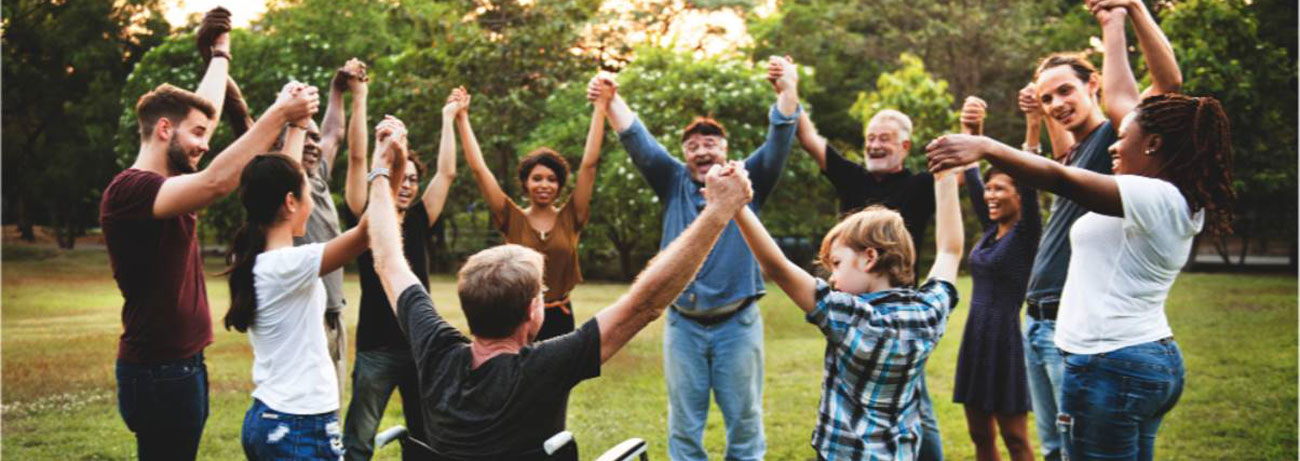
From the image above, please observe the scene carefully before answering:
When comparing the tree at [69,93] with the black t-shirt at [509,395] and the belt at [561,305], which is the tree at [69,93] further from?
the black t-shirt at [509,395]

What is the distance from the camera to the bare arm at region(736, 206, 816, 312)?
2.69 meters

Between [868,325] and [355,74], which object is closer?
[868,325]

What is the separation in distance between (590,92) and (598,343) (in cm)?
253

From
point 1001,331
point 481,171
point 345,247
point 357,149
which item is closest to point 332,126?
point 357,149

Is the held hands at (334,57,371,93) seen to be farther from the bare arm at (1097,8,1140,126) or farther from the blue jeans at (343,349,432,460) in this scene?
the bare arm at (1097,8,1140,126)

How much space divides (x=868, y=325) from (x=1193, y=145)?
1.17 meters

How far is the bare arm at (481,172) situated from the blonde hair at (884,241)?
2500 millimetres

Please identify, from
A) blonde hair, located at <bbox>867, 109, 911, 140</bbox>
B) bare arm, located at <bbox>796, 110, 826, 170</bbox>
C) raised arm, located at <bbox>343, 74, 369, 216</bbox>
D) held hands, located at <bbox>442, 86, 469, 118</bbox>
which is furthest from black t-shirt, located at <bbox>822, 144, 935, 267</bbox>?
raised arm, located at <bbox>343, 74, 369, 216</bbox>

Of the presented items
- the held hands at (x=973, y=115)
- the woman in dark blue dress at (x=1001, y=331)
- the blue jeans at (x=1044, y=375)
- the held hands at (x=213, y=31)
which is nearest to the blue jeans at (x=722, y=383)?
the woman in dark blue dress at (x=1001, y=331)

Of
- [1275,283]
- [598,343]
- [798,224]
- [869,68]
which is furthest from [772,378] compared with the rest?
[869,68]

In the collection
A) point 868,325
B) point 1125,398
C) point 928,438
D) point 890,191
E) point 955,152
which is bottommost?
point 928,438

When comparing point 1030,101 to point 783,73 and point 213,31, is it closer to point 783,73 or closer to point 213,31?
point 783,73

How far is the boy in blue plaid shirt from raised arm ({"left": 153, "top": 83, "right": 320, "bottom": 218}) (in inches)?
62.0

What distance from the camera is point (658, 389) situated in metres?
9.05
